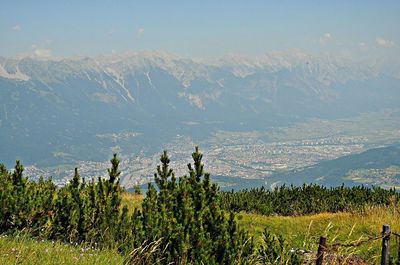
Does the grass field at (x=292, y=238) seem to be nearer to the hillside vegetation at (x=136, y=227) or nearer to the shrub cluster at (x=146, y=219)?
the hillside vegetation at (x=136, y=227)

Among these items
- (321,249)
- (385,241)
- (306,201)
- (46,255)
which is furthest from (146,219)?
(306,201)

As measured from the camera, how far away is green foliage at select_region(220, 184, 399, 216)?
2386 cm

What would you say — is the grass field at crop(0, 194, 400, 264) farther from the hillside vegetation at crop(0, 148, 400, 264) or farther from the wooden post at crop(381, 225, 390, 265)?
the wooden post at crop(381, 225, 390, 265)

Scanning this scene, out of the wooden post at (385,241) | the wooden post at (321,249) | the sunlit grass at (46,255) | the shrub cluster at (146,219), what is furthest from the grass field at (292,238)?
the wooden post at (321,249)

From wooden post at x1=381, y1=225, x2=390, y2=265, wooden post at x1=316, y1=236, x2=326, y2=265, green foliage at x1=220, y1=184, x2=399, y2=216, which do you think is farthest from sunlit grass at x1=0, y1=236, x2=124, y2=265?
green foliage at x1=220, y1=184, x2=399, y2=216

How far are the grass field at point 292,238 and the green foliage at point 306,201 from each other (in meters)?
3.62

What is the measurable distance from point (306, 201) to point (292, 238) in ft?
30.0

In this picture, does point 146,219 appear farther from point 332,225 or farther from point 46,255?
point 332,225

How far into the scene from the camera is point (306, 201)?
990 inches

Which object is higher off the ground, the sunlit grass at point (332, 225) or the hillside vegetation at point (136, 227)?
the hillside vegetation at point (136, 227)

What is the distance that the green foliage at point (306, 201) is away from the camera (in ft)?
78.3

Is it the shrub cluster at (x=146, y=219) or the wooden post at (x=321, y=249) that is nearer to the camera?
the wooden post at (x=321, y=249)

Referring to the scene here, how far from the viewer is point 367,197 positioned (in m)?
24.9

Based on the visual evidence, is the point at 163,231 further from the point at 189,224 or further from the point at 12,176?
the point at 12,176
